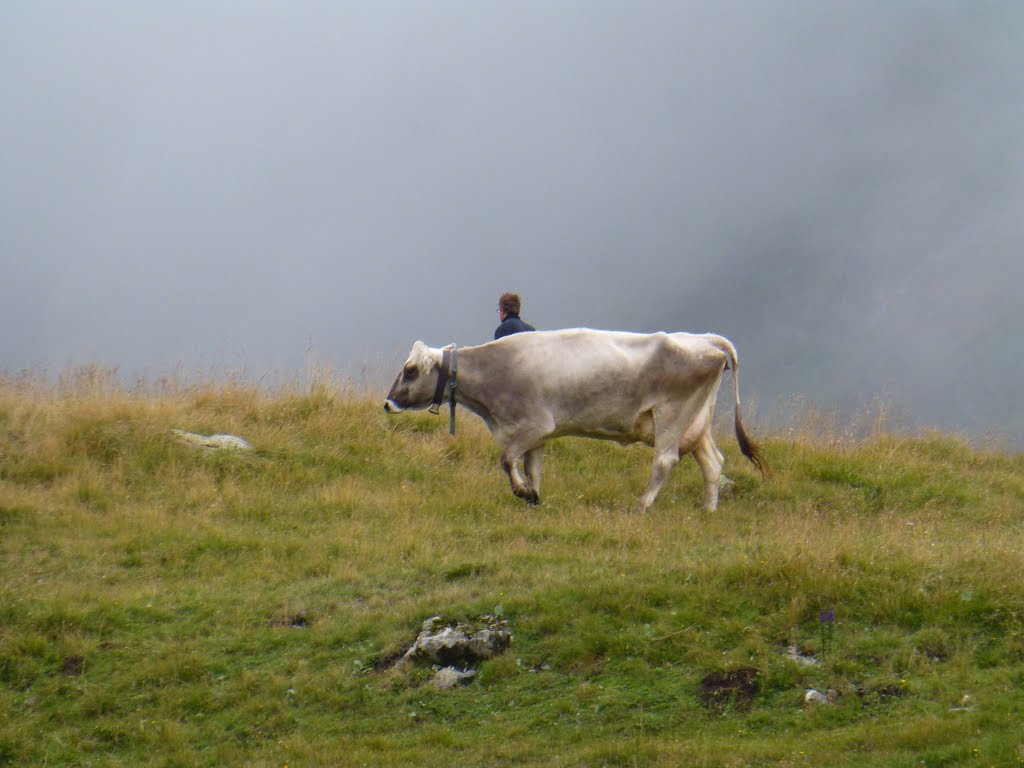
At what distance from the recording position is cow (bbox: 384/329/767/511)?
13938 mm

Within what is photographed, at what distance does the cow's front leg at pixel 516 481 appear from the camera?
45.8 feet

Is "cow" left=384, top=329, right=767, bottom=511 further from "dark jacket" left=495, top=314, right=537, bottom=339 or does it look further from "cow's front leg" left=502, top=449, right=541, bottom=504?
"dark jacket" left=495, top=314, right=537, bottom=339

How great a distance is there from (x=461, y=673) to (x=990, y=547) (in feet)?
15.6

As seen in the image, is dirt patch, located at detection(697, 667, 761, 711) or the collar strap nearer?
dirt patch, located at detection(697, 667, 761, 711)

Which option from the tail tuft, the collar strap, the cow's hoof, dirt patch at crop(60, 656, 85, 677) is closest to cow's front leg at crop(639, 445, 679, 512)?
the tail tuft

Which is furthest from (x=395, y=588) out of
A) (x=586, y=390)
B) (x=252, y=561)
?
(x=586, y=390)

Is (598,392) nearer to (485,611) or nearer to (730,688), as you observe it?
(485,611)

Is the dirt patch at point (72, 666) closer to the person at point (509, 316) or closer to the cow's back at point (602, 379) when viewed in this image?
the cow's back at point (602, 379)

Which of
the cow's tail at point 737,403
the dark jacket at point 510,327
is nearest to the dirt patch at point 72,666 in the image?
the cow's tail at point 737,403

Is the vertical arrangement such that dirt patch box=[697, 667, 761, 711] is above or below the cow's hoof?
above

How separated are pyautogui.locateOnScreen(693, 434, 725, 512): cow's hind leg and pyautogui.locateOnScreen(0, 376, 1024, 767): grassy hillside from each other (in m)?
0.35

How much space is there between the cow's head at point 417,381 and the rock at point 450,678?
6.02 metres

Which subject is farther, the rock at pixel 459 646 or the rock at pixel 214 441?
the rock at pixel 214 441

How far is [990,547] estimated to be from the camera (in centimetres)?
1037
